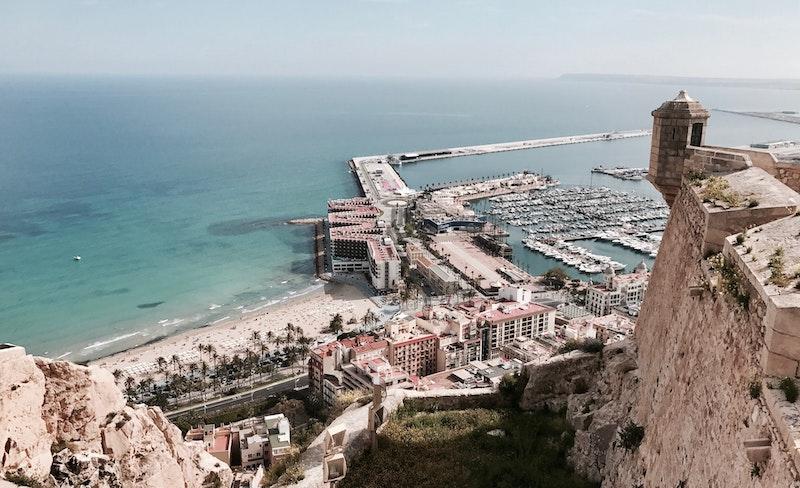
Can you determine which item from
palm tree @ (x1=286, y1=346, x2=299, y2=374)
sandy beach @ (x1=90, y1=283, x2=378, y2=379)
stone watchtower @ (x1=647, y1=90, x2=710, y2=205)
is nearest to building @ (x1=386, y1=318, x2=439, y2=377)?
palm tree @ (x1=286, y1=346, x2=299, y2=374)

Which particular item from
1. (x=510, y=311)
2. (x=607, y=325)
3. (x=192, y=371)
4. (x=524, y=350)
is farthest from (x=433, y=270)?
(x=192, y=371)

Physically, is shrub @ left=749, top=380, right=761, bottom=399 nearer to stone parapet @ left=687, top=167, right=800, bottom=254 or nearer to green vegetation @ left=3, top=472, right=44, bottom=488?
stone parapet @ left=687, top=167, right=800, bottom=254

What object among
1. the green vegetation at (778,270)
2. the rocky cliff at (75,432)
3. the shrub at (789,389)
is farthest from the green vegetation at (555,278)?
the shrub at (789,389)

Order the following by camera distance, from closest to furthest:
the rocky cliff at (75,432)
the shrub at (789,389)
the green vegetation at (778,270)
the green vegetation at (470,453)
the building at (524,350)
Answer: the shrub at (789,389), the green vegetation at (778,270), the rocky cliff at (75,432), the green vegetation at (470,453), the building at (524,350)

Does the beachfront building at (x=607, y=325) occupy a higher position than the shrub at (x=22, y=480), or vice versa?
the shrub at (x=22, y=480)

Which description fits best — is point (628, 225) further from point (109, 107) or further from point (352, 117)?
point (109, 107)

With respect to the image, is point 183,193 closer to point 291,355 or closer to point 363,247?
point 363,247

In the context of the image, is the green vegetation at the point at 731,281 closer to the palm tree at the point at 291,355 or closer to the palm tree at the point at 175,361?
the palm tree at the point at 291,355
